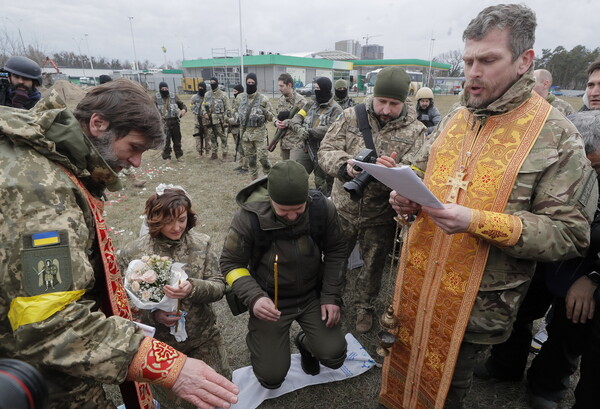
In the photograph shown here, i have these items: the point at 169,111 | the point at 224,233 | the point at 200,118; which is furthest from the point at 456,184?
the point at 200,118

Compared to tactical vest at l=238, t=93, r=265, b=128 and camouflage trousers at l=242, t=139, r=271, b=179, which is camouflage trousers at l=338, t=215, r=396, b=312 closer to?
camouflage trousers at l=242, t=139, r=271, b=179

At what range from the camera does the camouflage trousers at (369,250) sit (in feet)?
11.0

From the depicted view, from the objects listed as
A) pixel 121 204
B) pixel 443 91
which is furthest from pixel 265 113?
pixel 443 91

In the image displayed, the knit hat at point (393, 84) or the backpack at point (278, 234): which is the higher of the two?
the knit hat at point (393, 84)

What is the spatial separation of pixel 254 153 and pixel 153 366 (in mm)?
7292

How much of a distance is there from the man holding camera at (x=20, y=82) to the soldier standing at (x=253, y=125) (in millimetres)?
4011

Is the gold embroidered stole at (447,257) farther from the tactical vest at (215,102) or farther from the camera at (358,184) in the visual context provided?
the tactical vest at (215,102)

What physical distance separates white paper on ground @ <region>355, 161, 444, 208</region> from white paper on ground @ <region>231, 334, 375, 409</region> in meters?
1.96

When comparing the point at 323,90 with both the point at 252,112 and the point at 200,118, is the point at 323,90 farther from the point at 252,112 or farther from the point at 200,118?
the point at 200,118

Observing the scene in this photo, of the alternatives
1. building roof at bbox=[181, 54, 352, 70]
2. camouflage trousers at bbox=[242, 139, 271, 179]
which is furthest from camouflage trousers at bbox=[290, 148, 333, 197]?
building roof at bbox=[181, 54, 352, 70]

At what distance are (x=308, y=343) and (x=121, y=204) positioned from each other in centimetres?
547

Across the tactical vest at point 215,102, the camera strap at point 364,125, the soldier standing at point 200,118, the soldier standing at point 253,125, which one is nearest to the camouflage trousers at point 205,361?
the camera strap at point 364,125

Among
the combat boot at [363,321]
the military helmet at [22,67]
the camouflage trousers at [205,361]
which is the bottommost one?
the combat boot at [363,321]

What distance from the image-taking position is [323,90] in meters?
5.97
